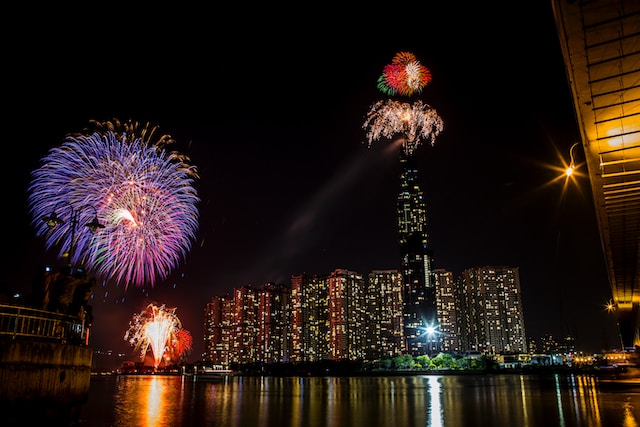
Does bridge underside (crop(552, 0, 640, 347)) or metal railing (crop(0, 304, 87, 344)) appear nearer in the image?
bridge underside (crop(552, 0, 640, 347))

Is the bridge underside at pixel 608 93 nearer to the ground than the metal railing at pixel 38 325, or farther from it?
farther from it

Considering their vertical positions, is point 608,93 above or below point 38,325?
above

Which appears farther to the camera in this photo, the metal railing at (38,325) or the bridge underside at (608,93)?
the metal railing at (38,325)

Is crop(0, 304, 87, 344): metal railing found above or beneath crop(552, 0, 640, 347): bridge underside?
beneath

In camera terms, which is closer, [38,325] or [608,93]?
[608,93]

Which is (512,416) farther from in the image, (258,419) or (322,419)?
(258,419)
